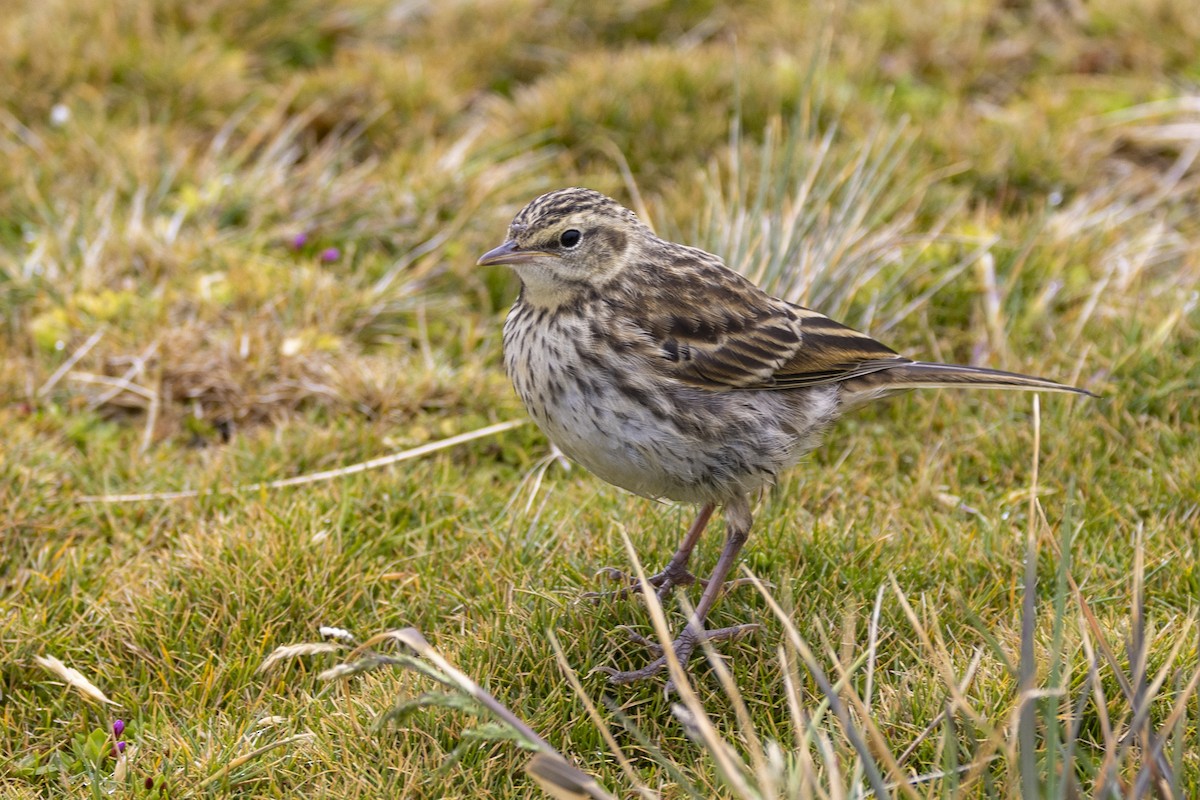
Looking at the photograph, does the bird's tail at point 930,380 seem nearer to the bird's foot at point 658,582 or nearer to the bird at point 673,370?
A: the bird at point 673,370

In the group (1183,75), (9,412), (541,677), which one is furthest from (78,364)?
(1183,75)

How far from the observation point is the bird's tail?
4.32 meters

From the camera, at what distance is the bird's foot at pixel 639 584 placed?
4141 mm

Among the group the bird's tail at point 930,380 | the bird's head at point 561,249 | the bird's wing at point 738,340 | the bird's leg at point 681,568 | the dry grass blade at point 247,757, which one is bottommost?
the bird's leg at point 681,568

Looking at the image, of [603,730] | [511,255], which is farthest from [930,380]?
[603,730]

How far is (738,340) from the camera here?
427 cm

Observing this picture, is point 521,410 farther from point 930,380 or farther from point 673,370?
point 930,380

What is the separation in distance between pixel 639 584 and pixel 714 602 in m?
0.24

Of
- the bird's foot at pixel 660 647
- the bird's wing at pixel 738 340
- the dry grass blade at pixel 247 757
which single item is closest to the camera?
the dry grass blade at pixel 247 757

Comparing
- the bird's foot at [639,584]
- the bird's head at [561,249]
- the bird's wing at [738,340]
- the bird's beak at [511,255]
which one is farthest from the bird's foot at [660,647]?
the bird's beak at [511,255]

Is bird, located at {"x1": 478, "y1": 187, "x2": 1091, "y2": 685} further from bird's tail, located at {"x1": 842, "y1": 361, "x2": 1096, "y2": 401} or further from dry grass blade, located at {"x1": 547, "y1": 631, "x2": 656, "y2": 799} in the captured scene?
dry grass blade, located at {"x1": 547, "y1": 631, "x2": 656, "y2": 799}

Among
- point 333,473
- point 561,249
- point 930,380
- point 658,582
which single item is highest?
point 561,249

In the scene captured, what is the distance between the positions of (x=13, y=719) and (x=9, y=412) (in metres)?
1.69

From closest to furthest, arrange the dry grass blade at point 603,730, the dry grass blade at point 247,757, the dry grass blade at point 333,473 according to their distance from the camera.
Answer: the dry grass blade at point 603,730 < the dry grass blade at point 247,757 < the dry grass blade at point 333,473
